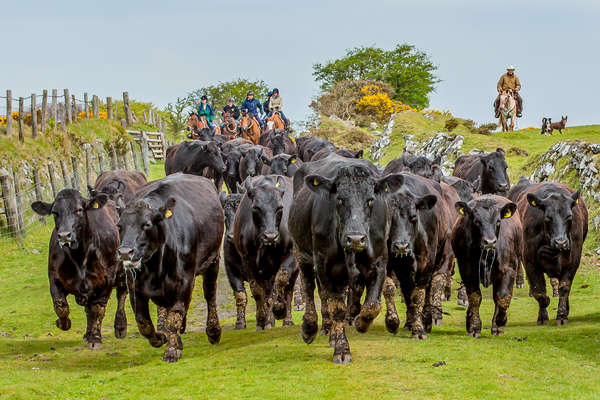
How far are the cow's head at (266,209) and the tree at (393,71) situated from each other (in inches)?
2830

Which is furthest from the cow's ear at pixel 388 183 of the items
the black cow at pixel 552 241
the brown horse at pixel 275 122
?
the brown horse at pixel 275 122

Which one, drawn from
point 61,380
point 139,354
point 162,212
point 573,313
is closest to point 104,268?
point 139,354

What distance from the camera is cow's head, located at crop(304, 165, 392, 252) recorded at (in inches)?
334

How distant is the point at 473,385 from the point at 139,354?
5.07m

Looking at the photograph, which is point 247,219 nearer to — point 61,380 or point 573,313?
point 61,380

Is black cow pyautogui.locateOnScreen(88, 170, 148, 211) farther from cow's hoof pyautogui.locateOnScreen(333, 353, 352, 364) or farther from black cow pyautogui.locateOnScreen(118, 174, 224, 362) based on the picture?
cow's hoof pyautogui.locateOnScreen(333, 353, 352, 364)

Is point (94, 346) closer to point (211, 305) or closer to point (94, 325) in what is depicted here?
point (94, 325)

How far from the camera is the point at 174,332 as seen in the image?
1016cm

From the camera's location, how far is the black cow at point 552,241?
1290 cm

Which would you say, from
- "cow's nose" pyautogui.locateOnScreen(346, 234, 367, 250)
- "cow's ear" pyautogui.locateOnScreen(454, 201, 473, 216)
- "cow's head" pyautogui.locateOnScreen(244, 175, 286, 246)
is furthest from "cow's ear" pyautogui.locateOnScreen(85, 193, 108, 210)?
"cow's ear" pyautogui.locateOnScreen(454, 201, 473, 216)

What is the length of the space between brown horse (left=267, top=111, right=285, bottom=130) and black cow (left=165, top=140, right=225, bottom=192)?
955 centimetres

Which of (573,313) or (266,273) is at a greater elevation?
(266,273)

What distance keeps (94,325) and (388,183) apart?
5.24 metres

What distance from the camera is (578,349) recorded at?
10.1m
